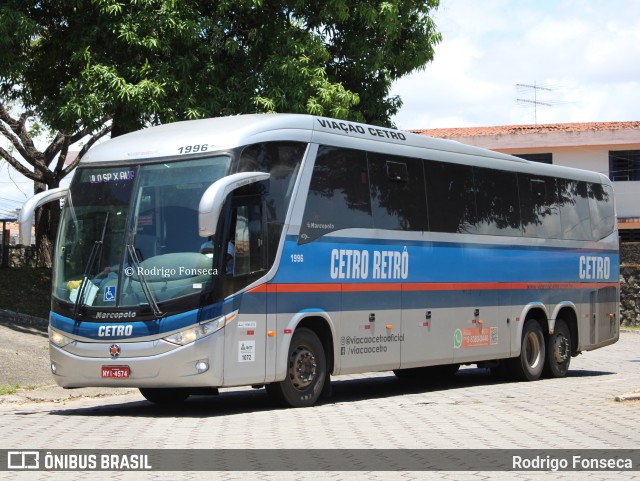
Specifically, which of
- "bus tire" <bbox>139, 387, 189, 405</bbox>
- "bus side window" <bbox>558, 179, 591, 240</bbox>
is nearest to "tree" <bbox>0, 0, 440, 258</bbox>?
"bus side window" <bbox>558, 179, 591, 240</bbox>

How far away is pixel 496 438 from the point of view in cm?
1097

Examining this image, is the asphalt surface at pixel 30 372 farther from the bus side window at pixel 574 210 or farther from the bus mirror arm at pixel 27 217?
the bus side window at pixel 574 210

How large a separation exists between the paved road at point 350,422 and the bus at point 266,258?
582mm

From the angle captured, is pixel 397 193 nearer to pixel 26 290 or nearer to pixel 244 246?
pixel 244 246

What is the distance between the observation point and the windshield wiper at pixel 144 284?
512 inches

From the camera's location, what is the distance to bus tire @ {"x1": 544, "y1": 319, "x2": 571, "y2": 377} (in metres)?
20.2

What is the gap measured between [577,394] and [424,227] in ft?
11.0

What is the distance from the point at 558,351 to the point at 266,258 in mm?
8700

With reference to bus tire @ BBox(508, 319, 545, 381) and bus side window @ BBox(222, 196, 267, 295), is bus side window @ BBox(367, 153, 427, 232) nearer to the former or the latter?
bus side window @ BBox(222, 196, 267, 295)

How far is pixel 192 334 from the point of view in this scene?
12.9 meters

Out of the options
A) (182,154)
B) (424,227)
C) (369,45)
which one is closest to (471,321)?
(424,227)

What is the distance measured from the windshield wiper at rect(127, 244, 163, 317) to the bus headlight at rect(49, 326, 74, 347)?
1221 millimetres

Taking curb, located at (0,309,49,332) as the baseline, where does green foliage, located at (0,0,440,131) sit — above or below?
above

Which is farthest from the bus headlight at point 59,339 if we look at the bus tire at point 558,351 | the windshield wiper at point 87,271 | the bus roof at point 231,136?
the bus tire at point 558,351
